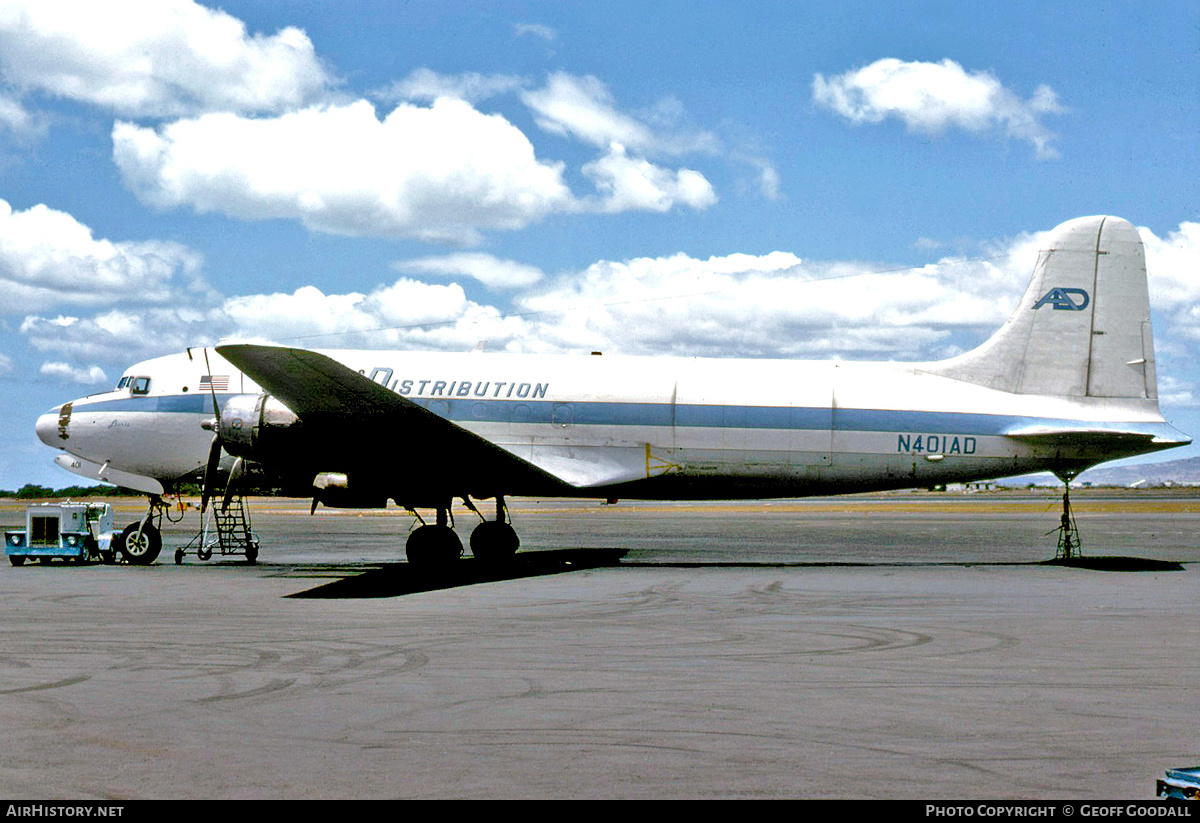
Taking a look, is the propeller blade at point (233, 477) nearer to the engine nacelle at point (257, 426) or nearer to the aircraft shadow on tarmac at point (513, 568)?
the engine nacelle at point (257, 426)

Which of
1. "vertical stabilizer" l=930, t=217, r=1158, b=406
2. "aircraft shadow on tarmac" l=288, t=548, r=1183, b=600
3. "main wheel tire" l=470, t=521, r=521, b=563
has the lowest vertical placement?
"aircraft shadow on tarmac" l=288, t=548, r=1183, b=600

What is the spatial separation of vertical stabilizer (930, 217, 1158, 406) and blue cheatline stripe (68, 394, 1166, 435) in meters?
1.09

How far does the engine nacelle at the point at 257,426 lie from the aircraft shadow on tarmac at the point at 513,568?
3.06 metres

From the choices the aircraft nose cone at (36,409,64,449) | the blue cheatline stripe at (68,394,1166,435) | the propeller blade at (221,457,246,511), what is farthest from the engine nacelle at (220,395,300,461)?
the aircraft nose cone at (36,409,64,449)

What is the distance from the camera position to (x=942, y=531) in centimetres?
4012

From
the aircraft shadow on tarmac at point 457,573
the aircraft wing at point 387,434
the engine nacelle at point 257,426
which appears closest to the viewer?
the aircraft shadow on tarmac at point 457,573

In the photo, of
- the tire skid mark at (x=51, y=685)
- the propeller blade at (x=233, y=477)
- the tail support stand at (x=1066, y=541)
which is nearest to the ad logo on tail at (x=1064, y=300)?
the tail support stand at (x=1066, y=541)

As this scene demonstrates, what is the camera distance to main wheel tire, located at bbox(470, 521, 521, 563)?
25.4 meters

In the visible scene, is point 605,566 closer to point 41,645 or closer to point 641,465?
point 641,465

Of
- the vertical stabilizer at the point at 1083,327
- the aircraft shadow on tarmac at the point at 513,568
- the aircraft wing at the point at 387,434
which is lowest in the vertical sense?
the aircraft shadow on tarmac at the point at 513,568

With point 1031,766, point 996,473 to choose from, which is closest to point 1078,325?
point 996,473

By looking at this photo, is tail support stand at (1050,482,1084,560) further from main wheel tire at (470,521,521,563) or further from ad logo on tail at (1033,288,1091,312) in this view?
main wheel tire at (470,521,521,563)

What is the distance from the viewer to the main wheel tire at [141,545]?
24.7 metres
